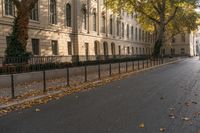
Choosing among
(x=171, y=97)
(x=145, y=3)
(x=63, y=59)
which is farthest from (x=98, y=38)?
(x=171, y=97)

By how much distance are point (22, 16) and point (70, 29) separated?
18.2m

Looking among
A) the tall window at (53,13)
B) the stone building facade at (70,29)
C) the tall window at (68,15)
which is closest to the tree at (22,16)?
the stone building facade at (70,29)

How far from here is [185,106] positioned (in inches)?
384

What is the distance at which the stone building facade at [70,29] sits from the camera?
101 ft

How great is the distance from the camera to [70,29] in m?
39.3

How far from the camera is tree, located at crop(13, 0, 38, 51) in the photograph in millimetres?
20984

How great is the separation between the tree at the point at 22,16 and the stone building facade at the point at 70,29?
227 inches

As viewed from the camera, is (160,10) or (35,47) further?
(160,10)

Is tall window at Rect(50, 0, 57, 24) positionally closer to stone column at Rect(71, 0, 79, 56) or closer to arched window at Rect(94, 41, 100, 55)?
stone column at Rect(71, 0, 79, 56)

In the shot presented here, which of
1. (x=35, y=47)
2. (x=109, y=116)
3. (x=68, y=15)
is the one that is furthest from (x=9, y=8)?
(x=109, y=116)

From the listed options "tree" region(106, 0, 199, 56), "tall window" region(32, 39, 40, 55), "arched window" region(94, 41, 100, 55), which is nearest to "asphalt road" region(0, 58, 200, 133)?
"tall window" region(32, 39, 40, 55)

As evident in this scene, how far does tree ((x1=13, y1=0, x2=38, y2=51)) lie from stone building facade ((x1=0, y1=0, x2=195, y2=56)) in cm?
577

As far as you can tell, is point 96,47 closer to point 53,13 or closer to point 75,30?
point 75,30

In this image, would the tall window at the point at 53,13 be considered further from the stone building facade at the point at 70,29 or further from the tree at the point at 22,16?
the tree at the point at 22,16
